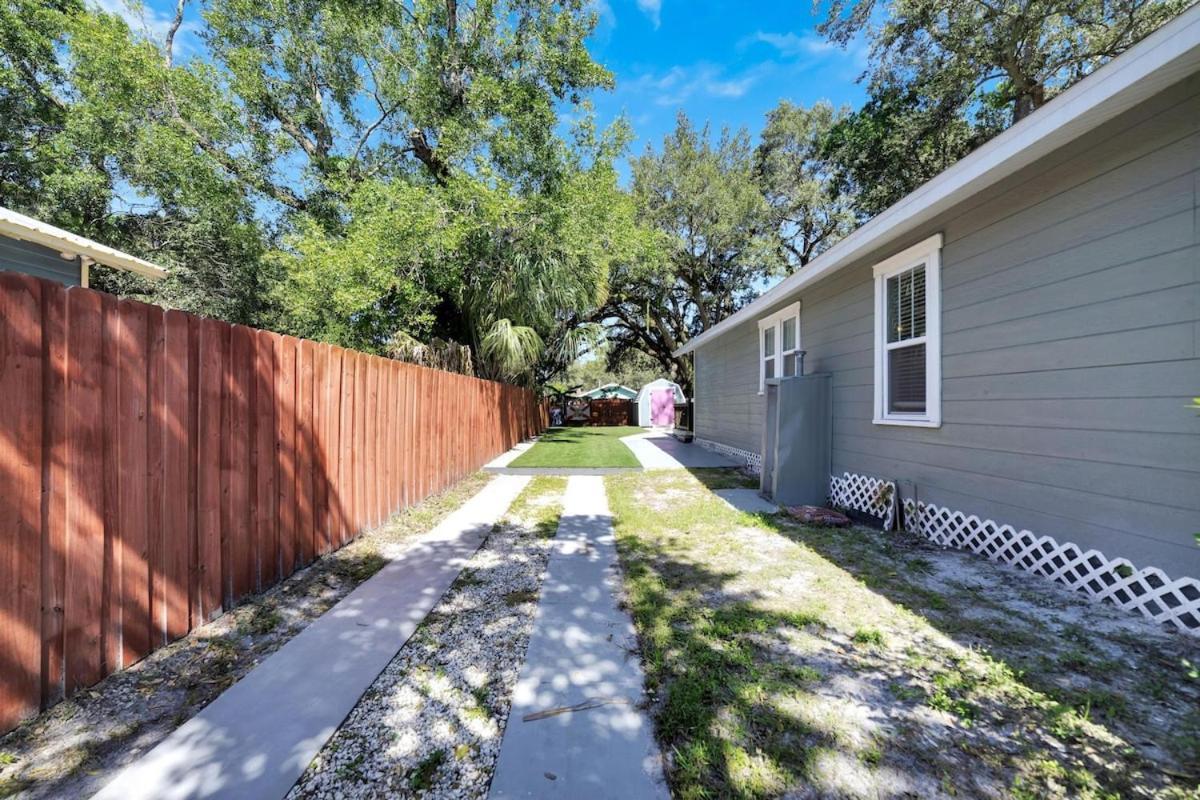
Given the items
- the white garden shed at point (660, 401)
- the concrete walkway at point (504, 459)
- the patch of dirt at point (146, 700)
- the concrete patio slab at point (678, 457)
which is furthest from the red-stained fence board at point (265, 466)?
the white garden shed at point (660, 401)

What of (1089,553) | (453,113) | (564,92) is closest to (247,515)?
(1089,553)

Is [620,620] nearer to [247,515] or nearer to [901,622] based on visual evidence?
[901,622]

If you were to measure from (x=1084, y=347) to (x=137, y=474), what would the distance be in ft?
17.1

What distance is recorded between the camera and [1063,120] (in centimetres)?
275

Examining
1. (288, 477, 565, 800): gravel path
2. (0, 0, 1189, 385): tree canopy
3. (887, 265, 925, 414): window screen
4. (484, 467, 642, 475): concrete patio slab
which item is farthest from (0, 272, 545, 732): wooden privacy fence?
(0, 0, 1189, 385): tree canopy

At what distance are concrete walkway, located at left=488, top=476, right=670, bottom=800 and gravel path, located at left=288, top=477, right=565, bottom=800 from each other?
0.08 meters

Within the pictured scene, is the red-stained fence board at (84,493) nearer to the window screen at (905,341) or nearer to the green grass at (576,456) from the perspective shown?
the window screen at (905,341)

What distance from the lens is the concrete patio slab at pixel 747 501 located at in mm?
5324

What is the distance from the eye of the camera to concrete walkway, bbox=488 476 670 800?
1.53 m

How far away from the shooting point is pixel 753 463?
→ 830 cm

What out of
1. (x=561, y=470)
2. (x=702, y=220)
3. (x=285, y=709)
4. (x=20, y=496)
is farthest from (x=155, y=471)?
(x=702, y=220)

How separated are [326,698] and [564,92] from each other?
1366 cm

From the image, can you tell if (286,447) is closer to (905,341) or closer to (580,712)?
(580,712)

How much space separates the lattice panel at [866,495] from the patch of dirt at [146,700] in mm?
4698
